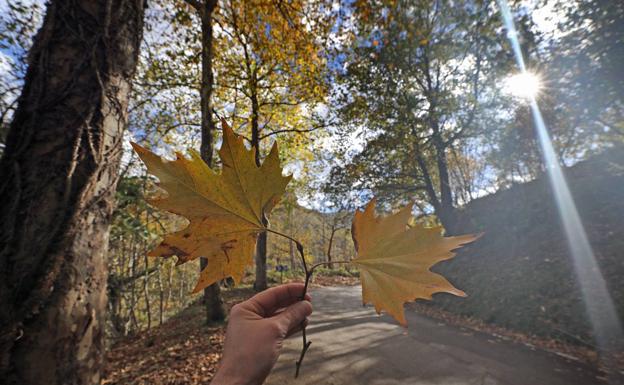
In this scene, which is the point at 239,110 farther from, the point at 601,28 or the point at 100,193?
the point at 601,28

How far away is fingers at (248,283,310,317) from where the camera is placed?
118cm

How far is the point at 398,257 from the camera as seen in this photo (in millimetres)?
805

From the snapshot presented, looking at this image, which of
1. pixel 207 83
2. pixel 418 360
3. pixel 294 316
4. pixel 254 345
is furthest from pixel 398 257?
pixel 207 83

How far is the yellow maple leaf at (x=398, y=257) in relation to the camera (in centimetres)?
79

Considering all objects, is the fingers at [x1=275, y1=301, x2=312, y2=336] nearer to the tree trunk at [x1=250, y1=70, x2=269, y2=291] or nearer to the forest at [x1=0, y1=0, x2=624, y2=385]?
the forest at [x1=0, y1=0, x2=624, y2=385]

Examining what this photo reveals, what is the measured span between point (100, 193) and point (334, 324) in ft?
23.3

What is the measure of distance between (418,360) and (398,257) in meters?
5.66

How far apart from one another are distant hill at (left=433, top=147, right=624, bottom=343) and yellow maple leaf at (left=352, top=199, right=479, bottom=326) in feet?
26.0

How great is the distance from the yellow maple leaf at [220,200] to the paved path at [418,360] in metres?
4.57

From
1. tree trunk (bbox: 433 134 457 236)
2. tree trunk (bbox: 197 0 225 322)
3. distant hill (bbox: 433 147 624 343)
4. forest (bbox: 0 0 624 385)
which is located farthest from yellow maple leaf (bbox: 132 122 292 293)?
tree trunk (bbox: 433 134 457 236)

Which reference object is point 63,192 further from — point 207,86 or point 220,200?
point 207,86

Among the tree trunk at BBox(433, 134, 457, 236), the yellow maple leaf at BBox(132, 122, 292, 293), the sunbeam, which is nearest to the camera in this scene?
the yellow maple leaf at BBox(132, 122, 292, 293)

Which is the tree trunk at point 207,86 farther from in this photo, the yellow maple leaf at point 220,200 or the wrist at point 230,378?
the yellow maple leaf at point 220,200

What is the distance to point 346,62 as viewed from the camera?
917 centimetres
